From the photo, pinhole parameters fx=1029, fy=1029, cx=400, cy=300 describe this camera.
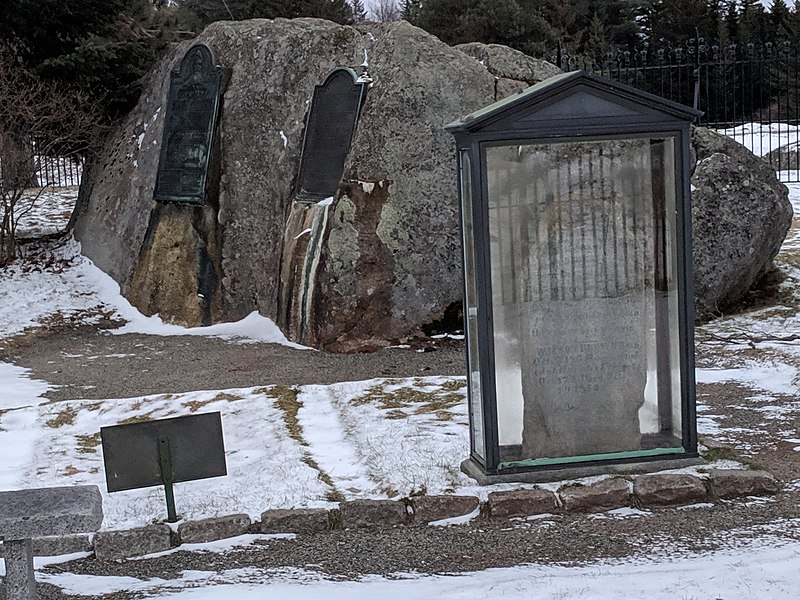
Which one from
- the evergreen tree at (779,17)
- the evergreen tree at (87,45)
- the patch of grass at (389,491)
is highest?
the evergreen tree at (779,17)

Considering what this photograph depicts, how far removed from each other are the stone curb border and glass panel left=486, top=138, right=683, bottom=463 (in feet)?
1.21

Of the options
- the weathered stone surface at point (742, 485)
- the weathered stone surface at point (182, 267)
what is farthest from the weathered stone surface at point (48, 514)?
the weathered stone surface at point (182, 267)

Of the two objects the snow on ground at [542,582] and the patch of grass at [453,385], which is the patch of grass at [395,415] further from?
the snow on ground at [542,582]

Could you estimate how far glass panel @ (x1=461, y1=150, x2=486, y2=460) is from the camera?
5.20 meters

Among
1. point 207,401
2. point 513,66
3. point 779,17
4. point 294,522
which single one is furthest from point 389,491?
point 779,17

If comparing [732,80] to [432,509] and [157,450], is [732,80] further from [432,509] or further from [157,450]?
[157,450]

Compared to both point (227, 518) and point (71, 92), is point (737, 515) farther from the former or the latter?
point (71, 92)

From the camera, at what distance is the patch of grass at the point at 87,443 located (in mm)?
6398

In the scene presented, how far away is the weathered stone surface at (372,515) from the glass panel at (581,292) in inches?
27.4

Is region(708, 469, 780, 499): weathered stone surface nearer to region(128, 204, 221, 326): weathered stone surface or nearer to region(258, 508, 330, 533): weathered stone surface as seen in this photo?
region(258, 508, 330, 533): weathered stone surface

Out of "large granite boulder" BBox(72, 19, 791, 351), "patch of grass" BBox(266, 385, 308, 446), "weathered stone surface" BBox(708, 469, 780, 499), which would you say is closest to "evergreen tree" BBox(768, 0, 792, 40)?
"large granite boulder" BBox(72, 19, 791, 351)

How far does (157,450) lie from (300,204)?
529 centimetres

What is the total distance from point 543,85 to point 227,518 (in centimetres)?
256

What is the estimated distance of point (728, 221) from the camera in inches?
380
